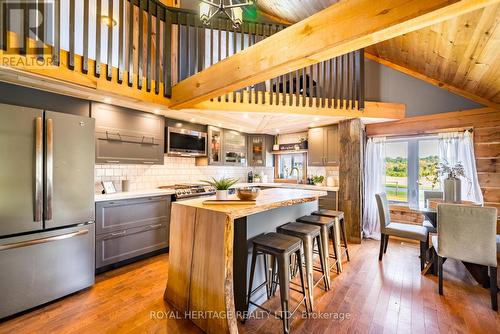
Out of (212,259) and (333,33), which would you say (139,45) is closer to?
(333,33)

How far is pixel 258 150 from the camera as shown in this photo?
5641 millimetres

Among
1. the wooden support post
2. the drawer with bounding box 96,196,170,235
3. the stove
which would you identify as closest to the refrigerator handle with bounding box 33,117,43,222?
the drawer with bounding box 96,196,170,235

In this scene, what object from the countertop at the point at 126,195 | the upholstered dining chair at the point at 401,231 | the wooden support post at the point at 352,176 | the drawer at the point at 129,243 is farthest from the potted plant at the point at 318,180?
the drawer at the point at 129,243

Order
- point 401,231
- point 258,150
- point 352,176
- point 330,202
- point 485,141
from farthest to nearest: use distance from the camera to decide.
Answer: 1. point 258,150
2. point 330,202
3. point 352,176
4. point 485,141
5. point 401,231

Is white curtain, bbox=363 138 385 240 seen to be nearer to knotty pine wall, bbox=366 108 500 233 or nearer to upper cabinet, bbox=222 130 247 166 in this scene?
knotty pine wall, bbox=366 108 500 233

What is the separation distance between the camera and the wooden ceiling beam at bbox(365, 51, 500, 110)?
11.7ft

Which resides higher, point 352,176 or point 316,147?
point 316,147

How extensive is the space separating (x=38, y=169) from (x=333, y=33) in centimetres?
280

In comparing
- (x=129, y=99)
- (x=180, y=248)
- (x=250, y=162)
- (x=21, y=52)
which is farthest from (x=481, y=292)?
(x=21, y=52)

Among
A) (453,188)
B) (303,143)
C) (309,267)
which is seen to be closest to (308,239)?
(309,267)

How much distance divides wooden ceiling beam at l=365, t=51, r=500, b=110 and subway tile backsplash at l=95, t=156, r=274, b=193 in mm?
4004

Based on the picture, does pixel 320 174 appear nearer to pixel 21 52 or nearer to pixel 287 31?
pixel 287 31

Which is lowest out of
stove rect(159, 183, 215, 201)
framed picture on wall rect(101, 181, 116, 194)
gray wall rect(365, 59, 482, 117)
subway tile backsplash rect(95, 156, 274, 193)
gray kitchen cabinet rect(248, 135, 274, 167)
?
stove rect(159, 183, 215, 201)

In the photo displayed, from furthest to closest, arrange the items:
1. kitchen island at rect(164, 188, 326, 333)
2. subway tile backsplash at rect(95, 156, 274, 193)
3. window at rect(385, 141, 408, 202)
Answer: window at rect(385, 141, 408, 202), subway tile backsplash at rect(95, 156, 274, 193), kitchen island at rect(164, 188, 326, 333)
